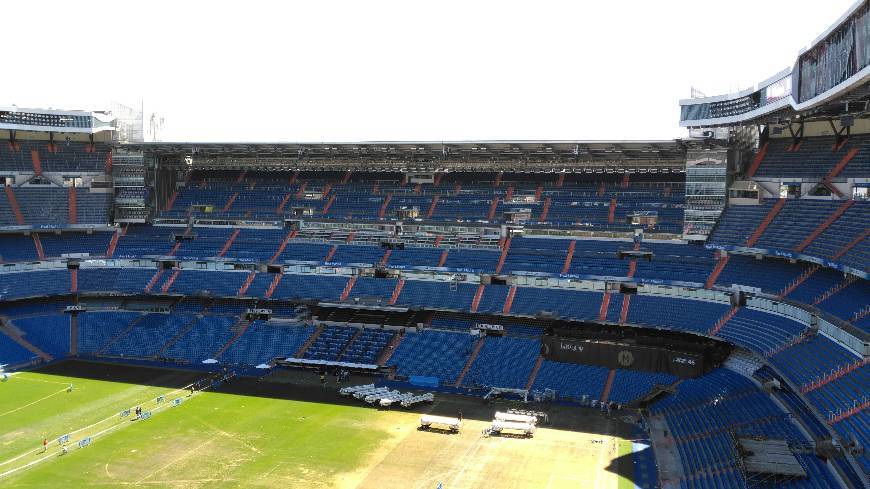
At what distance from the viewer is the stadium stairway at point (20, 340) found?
6575 cm

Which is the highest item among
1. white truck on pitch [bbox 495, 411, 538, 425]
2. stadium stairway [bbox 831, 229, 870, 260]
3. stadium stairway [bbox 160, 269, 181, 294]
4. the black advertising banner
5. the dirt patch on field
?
stadium stairway [bbox 831, 229, 870, 260]

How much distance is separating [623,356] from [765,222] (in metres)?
15.3

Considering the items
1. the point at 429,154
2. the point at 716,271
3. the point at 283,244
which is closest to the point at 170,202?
the point at 283,244

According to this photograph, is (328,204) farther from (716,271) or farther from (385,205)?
(716,271)

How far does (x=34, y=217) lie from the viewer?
74750 millimetres

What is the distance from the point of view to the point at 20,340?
66438mm

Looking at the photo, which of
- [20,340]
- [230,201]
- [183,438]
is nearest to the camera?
[183,438]

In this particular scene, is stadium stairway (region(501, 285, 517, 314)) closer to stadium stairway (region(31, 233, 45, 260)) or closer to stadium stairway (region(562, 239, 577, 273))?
stadium stairway (region(562, 239, 577, 273))

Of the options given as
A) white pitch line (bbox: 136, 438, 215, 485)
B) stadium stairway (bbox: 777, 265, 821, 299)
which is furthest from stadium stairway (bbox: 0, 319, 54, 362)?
stadium stairway (bbox: 777, 265, 821, 299)

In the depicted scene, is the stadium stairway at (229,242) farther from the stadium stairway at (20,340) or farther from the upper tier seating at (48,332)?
the stadium stairway at (20,340)

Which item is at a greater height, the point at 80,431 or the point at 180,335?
the point at 180,335

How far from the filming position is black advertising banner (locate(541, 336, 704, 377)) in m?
54.2

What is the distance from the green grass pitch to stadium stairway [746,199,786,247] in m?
31.5

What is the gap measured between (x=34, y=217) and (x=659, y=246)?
63128 millimetres
